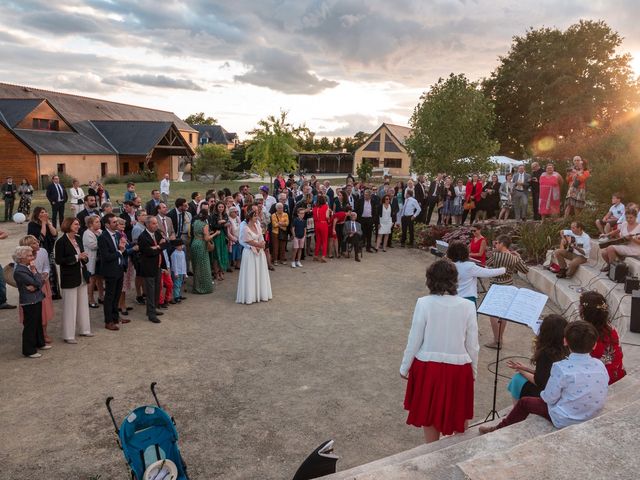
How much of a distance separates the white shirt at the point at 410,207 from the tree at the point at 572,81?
1073 inches

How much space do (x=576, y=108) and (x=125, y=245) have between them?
135 ft

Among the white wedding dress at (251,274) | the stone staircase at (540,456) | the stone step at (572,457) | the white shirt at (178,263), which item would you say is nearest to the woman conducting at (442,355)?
the stone staircase at (540,456)

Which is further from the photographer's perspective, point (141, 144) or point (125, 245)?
point (141, 144)

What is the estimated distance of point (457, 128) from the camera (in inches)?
1071

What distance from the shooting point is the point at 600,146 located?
731 inches

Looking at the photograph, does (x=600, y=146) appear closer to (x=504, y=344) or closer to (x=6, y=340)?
(x=504, y=344)

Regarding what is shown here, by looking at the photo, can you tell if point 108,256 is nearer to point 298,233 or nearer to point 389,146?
point 298,233

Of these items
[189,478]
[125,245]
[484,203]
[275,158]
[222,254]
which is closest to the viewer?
[189,478]

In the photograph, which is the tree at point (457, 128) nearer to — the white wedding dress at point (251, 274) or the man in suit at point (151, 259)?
the white wedding dress at point (251, 274)

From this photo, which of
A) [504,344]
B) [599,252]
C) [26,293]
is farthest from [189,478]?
[599,252]

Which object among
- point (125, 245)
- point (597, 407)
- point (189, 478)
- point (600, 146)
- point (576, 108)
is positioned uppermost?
point (576, 108)

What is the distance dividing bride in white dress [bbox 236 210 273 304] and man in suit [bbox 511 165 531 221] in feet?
35.0

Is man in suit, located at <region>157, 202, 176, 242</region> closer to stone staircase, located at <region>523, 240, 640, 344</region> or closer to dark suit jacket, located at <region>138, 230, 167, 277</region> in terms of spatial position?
dark suit jacket, located at <region>138, 230, 167, 277</region>

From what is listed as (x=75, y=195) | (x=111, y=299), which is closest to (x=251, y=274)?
(x=111, y=299)
